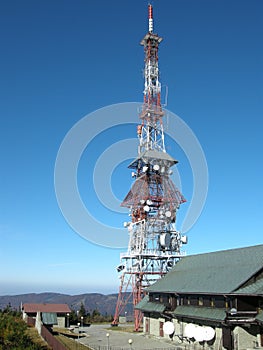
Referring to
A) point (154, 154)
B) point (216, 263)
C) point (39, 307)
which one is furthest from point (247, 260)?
point (39, 307)

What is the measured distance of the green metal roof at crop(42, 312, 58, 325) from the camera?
50.2 m

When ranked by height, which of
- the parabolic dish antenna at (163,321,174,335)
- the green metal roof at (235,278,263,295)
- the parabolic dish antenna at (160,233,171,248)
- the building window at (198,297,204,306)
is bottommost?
the parabolic dish antenna at (163,321,174,335)

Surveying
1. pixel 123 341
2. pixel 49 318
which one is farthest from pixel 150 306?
pixel 49 318

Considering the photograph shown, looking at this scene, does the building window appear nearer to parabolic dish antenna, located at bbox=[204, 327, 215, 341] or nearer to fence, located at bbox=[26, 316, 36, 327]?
parabolic dish antenna, located at bbox=[204, 327, 215, 341]

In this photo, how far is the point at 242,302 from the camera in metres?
31.9

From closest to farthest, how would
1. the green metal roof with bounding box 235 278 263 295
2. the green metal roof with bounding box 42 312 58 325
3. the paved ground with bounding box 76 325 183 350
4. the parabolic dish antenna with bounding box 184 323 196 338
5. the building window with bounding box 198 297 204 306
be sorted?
1. the green metal roof with bounding box 235 278 263 295
2. the parabolic dish antenna with bounding box 184 323 196 338
3. the building window with bounding box 198 297 204 306
4. the paved ground with bounding box 76 325 183 350
5. the green metal roof with bounding box 42 312 58 325

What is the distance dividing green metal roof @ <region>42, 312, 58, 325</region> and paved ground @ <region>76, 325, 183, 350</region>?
4518 millimetres

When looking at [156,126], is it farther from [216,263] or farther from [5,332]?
[5,332]

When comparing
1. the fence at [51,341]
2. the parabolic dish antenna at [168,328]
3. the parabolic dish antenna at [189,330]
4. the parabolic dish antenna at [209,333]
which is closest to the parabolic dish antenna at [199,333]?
the parabolic dish antenna at [209,333]

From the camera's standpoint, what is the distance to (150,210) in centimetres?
5734

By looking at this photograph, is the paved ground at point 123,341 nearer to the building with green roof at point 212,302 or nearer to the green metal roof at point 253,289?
the building with green roof at point 212,302

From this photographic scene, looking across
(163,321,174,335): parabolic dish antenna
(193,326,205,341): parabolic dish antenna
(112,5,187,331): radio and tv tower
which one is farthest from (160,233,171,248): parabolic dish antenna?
(193,326,205,341): parabolic dish antenna

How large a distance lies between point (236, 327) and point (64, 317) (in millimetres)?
31493

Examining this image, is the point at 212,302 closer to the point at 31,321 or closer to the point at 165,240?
the point at 165,240
